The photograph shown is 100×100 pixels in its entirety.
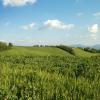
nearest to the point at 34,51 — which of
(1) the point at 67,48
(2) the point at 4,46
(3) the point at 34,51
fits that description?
(3) the point at 34,51

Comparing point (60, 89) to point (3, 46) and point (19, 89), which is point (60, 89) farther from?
point (3, 46)

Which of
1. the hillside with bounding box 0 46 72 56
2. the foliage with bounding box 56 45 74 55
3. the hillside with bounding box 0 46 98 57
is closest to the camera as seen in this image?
the hillside with bounding box 0 46 98 57

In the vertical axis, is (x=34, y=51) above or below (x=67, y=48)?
below

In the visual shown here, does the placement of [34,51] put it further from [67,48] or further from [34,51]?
[67,48]

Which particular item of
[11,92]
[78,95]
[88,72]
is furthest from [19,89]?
[88,72]

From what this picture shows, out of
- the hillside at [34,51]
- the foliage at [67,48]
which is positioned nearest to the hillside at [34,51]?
the hillside at [34,51]

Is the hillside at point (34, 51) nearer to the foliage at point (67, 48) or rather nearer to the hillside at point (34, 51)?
the hillside at point (34, 51)

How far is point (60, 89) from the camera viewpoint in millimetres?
11656

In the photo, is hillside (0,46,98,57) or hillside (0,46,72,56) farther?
hillside (0,46,72,56)

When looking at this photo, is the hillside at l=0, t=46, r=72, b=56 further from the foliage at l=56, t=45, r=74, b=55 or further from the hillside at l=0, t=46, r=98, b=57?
the foliage at l=56, t=45, r=74, b=55

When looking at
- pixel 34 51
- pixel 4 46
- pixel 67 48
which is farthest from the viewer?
pixel 67 48

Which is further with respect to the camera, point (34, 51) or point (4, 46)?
point (34, 51)

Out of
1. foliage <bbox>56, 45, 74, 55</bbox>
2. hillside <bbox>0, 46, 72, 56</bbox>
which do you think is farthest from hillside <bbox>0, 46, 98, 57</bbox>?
foliage <bbox>56, 45, 74, 55</bbox>

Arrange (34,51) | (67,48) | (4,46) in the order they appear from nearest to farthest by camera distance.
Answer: (4,46) < (34,51) < (67,48)
